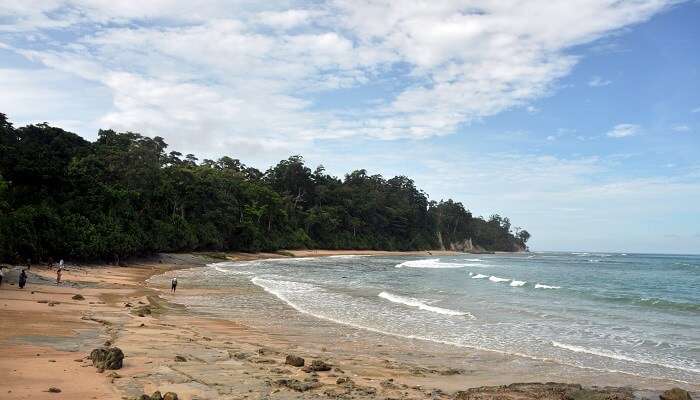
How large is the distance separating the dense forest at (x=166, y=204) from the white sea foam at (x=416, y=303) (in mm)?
20372

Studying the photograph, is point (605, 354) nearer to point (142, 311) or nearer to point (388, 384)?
point (388, 384)

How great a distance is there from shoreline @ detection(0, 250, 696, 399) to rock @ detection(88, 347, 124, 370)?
0.15 m

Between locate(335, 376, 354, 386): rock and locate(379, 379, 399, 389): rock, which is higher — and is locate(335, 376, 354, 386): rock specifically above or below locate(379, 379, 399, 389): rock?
above

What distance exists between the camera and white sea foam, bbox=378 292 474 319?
2078cm

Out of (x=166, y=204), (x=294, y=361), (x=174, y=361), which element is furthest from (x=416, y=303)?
(x=166, y=204)

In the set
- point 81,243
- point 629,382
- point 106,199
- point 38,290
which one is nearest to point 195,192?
point 106,199

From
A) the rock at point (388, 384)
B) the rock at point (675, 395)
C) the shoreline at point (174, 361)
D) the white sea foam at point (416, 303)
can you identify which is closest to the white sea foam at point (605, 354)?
the rock at point (675, 395)

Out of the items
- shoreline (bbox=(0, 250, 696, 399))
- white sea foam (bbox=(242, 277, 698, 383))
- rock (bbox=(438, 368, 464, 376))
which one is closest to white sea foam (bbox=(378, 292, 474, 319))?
white sea foam (bbox=(242, 277, 698, 383))

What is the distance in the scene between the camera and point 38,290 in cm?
2002

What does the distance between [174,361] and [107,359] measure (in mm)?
1366

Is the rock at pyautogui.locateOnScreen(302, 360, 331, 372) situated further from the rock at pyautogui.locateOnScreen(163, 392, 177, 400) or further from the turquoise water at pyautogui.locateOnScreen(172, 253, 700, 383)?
the turquoise water at pyautogui.locateOnScreen(172, 253, 700, 383)

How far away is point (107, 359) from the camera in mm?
8758

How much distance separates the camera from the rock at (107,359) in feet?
28.5

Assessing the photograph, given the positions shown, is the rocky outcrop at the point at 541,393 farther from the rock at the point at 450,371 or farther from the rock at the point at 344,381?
the rock at the point at 344,381
